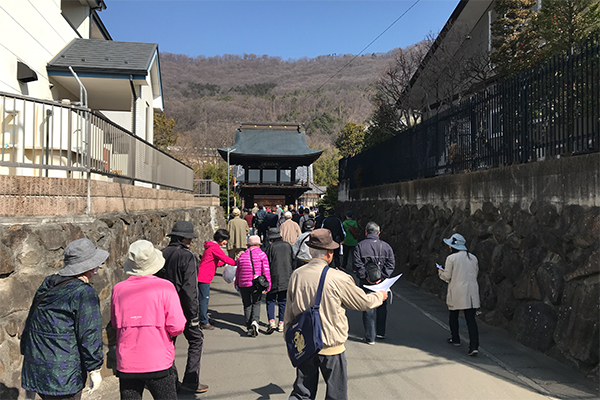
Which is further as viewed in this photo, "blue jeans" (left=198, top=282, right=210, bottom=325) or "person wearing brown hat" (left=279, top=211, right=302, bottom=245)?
"person wearing brown hat" (left=279, top=211, right=302, bottom=245)

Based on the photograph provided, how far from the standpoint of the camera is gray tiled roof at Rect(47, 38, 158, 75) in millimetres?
10398

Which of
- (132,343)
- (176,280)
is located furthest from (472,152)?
(132,343)

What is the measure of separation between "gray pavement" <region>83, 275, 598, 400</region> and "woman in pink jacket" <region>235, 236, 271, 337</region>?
0.28 metres

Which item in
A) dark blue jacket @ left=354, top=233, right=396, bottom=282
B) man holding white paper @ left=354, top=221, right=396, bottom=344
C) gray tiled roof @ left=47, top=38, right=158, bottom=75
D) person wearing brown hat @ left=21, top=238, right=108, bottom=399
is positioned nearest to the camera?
person wearing brown hat @ left=21, top=238, right=108, bottom=399

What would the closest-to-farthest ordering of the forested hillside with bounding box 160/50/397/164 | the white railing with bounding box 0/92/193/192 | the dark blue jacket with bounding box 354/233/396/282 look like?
1. the white railing with bounding box 0/92/193/192
2. the dark blue jacket with bounding box 354/233/396/282
3. the forested hillside with bounding box 160/50/397/164

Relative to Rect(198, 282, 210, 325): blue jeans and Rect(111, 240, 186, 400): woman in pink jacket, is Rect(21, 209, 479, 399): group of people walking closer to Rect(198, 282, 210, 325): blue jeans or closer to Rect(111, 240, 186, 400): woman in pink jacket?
Rect(111, 240, 186, 400): woman in pink jacket

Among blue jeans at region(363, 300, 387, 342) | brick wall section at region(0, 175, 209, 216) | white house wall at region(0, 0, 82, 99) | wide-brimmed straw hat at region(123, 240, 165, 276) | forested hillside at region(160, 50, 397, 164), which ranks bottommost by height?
blue jeans at region(363, 300, 387, 342)

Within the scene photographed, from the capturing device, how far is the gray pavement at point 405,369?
4.75 m

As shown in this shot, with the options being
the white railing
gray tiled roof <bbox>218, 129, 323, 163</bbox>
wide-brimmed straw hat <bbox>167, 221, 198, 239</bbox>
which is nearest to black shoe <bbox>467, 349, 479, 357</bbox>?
wide-brimmed straw hat <bbox>167, 221, 198, 239</bbox>

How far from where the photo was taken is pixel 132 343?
328cm

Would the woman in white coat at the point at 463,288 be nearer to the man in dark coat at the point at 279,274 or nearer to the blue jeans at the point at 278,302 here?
the man in dark coat at the point at 279,274

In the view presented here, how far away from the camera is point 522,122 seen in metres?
7.36

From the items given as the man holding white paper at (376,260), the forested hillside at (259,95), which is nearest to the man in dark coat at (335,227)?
the man holding white paper at (376,260)

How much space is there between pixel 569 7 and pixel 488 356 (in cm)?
831
